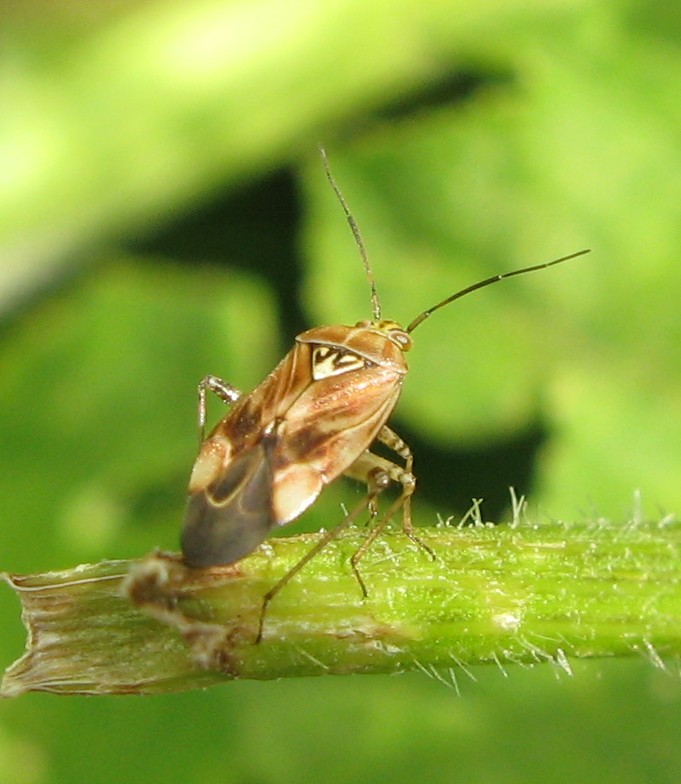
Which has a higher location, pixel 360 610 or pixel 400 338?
pixel 400 338

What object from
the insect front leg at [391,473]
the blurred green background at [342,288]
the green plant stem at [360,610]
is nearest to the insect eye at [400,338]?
the insect front leg at [391,473]

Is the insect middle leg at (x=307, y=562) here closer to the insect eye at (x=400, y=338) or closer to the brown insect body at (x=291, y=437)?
the brown insect body at (x=291, y=437)

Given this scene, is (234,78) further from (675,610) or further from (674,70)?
(675,610)

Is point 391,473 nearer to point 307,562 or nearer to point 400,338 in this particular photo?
point 400,338

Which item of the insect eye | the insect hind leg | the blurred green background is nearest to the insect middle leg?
the insect hind leg

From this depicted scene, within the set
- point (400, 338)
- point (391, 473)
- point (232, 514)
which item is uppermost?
point (400, 338)

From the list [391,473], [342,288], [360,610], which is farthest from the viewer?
[342,288]

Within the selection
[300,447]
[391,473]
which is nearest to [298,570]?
[300,447]

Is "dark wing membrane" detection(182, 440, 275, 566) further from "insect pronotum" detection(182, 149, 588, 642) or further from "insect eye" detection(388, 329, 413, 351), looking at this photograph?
"insect eye" detection(388, 329, 413, 351)
